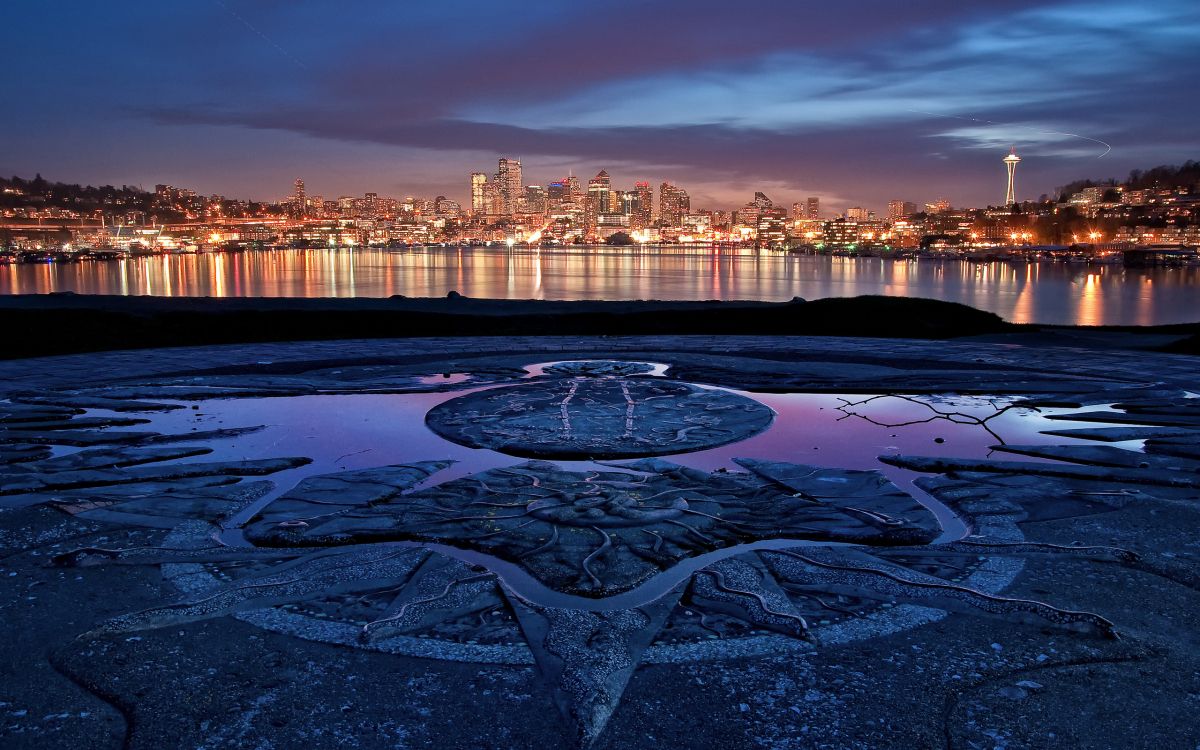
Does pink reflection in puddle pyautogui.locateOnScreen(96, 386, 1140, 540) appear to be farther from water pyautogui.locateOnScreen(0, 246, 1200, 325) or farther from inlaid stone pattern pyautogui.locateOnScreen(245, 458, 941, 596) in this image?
water pyautogui.locateOnScreen(0, 246, 1200, 325)

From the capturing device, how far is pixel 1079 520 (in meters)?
5.91

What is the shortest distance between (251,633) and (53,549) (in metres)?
2.10

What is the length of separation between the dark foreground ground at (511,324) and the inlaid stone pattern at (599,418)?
842cm

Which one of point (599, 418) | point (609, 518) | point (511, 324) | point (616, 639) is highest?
point (511, 324)

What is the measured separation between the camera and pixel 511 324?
20297 millimetres

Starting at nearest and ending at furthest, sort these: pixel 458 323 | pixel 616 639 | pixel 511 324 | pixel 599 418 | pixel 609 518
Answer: pixel 616 639
pixel 609 518
pixel 599 418
pixel 458 323
pixel 511 324

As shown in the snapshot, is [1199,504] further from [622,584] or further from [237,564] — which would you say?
[237,564]

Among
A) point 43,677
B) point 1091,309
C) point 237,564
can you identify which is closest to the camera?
point 43,677

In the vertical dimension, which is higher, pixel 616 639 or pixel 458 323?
pixel 458 323

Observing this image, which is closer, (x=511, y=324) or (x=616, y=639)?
(x=616, y=639)

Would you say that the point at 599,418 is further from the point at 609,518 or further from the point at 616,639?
the point at 616,639

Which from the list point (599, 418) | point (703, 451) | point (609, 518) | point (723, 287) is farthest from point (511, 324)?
point (723, 287)

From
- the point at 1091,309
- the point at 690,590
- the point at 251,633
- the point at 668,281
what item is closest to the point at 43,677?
the point at 251,633

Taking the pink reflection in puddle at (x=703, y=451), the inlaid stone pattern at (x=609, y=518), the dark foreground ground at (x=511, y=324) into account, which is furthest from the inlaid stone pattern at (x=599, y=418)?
the dark foreground ground at (x=511, y=324)
